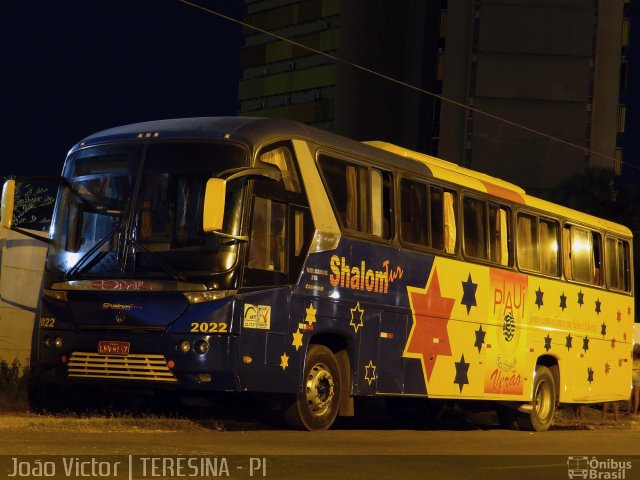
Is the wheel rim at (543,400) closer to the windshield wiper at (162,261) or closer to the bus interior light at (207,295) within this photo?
the bus interior light at (207,295)

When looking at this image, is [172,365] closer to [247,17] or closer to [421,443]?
[421,443]

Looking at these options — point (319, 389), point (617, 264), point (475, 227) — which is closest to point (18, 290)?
point (319, 389)

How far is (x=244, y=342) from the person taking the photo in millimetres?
15812

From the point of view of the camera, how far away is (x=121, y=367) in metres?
16.0

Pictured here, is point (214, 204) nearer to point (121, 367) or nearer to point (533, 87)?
point (121, 367)

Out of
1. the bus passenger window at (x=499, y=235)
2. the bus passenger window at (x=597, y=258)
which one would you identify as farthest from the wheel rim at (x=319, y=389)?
the bus passenger window at (x=597, y=258)

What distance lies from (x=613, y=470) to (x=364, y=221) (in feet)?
17.3

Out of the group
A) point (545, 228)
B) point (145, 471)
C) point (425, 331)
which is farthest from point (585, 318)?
point (145, 471)

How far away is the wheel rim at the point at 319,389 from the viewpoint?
17.0 metres

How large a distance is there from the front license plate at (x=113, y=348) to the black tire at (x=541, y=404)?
8.69 m

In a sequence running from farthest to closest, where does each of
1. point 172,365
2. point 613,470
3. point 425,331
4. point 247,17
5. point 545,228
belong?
point 247,17, point 545,228, point 425,331, point 172,365, point 613,470

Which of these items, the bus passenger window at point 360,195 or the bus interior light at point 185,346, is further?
the bus passenger window at point 360,195

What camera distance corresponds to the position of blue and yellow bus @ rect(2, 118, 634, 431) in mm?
15734

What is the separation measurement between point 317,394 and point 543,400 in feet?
23.1
